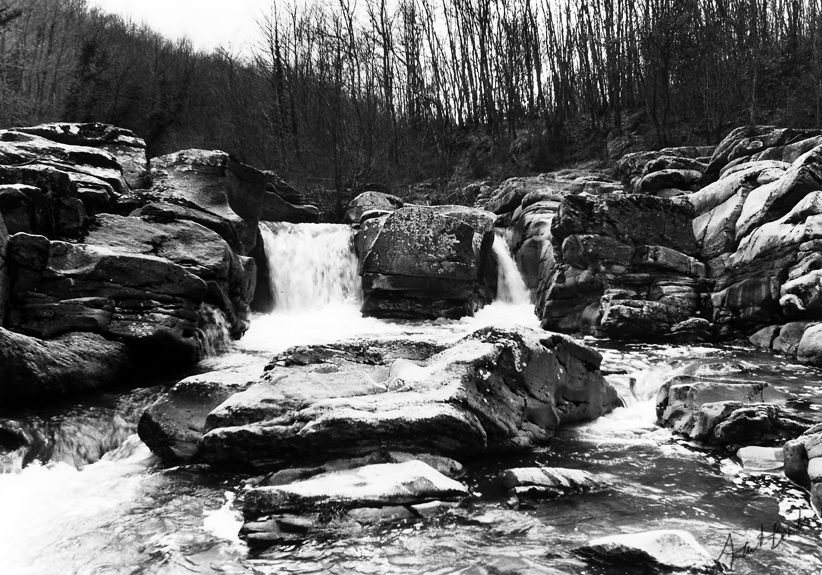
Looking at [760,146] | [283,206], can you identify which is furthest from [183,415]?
[760,146]

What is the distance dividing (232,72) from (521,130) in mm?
13037

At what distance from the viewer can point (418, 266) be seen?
41.5ft

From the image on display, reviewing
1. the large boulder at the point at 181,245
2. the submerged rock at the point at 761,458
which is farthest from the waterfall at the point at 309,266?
the submerged rock at the point at 761,458

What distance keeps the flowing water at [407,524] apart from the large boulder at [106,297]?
1086 mm

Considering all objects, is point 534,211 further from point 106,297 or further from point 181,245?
point 106,297

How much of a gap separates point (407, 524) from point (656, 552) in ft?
4.79

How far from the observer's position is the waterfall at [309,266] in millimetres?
13484

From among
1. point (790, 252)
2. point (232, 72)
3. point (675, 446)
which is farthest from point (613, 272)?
point (232, 72)

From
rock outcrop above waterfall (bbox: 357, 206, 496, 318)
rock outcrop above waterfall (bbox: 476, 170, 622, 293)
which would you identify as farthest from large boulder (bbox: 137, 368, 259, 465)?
rock outcrop above waterfall (bbox: 476, 170, 622, 293)

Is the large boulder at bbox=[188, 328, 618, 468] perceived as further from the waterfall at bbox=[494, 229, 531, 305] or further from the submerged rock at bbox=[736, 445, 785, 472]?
the waterfall at bbox=[494, 229, 531, 305]

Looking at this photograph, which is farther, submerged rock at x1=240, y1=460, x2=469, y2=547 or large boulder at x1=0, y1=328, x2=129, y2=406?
large boulder at x1=0, y1=328, x2=129, y2=406

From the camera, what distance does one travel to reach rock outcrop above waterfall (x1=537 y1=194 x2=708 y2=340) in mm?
10641
